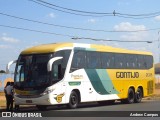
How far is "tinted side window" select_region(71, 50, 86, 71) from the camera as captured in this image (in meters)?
23.2

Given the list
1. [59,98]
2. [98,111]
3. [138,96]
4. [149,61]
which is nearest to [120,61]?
[138,96]

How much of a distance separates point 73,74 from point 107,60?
3.83 meters

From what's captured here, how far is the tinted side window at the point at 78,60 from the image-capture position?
76.2ft

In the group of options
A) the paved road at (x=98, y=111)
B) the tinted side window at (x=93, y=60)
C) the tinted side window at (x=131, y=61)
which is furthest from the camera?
the tinted side window at (x=131, y=61)

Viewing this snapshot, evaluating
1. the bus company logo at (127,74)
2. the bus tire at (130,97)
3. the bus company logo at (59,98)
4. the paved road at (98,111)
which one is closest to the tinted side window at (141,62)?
the bus company logo at (127,74)

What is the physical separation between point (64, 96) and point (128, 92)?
24.7 ft

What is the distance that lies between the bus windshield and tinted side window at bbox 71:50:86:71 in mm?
1760

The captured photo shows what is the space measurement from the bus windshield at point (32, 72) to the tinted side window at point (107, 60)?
4.92 meters

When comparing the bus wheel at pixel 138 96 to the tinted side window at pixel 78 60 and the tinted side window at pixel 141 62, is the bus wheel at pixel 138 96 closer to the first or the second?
the tinted side window at pixel 141 62

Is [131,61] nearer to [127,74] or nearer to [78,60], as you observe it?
[127,74]

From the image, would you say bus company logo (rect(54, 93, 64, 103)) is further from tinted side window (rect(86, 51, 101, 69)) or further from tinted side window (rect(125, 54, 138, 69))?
tinted side window (rect(125, 54, 138, 69))

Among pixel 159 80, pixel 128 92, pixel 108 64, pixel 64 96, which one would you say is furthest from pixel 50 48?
pixel 159 80

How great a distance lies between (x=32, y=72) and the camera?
22.0 meters

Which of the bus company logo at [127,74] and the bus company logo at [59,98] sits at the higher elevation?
the bus company logo at [127,74]
